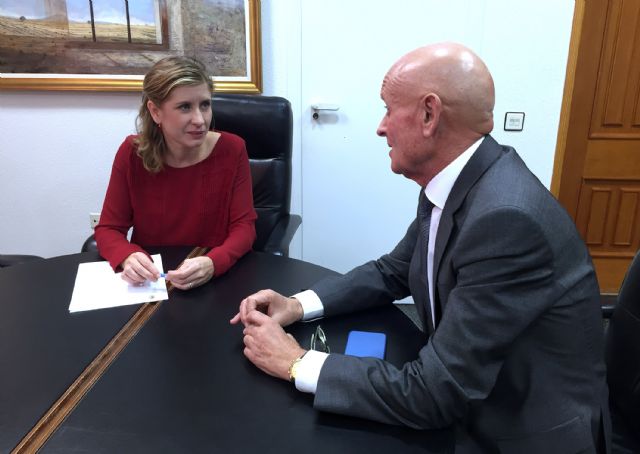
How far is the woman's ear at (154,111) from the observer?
1.67m

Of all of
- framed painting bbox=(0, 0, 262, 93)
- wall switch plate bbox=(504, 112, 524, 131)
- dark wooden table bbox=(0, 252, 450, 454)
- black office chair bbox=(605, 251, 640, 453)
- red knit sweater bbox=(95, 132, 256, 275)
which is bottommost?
black office chair bbox=(605, 251, 640, 453)

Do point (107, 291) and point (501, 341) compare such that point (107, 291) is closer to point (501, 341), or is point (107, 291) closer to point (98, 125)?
point (501, 341)

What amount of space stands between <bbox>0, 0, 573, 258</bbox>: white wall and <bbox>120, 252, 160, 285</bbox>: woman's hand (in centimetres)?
132

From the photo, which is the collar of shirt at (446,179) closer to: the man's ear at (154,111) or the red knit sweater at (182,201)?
the red knit sweater at (182,201)

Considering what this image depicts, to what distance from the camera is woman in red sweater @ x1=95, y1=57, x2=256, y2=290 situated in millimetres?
1627

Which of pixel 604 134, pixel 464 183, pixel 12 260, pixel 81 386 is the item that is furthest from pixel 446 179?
pixel 604 134

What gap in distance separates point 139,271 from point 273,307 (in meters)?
0.43

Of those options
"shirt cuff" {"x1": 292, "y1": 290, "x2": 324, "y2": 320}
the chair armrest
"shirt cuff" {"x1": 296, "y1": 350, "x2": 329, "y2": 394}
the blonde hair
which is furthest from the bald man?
the blonde hair

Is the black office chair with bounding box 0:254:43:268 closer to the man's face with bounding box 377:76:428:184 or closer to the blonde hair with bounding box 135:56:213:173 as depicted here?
the blonde hair with bounding box 135:56:213:173

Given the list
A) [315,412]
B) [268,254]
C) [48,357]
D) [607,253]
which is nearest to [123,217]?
[268,254]

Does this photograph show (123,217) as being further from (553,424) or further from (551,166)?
(551,166)

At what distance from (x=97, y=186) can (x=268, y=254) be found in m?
1.42

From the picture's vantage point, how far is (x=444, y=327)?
2.78 ft

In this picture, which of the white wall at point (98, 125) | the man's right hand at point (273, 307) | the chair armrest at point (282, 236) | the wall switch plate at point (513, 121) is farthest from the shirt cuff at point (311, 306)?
the wall switch plate at point (513, 121)
